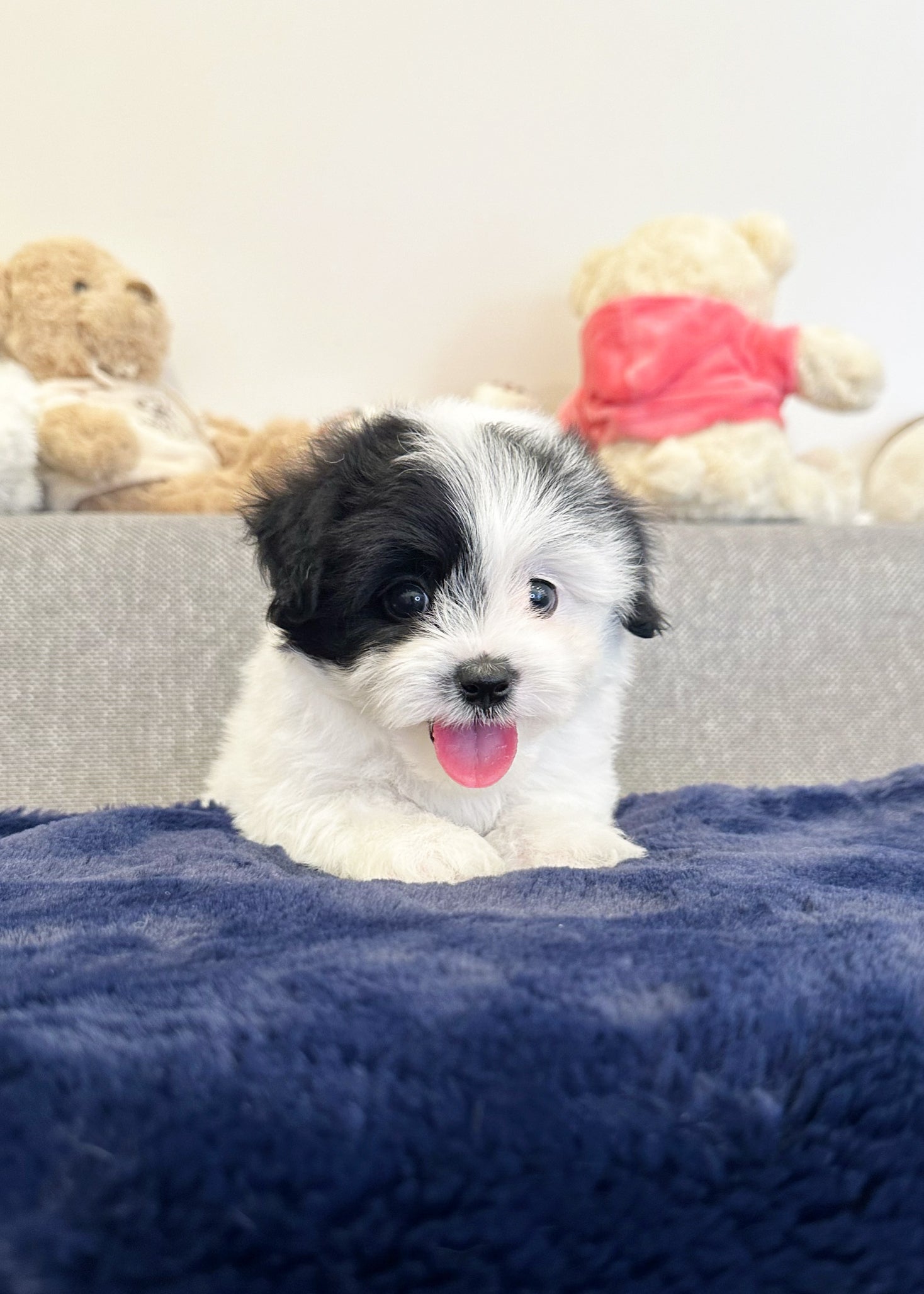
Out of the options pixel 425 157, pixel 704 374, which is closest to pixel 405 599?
pixel 704 374

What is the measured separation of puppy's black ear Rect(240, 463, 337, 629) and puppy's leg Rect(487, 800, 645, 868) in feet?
1.73

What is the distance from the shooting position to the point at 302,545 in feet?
4.80

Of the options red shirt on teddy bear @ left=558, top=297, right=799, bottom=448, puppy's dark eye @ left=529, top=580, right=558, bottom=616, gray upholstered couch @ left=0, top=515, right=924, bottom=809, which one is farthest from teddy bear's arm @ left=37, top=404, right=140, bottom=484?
puppy's dark eye @ left=529, top=580, right=558, bottom=616

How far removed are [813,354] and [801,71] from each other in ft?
4.01

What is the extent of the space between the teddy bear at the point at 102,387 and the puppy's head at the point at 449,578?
122 centimetres

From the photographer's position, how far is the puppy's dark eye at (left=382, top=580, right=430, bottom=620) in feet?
4.75

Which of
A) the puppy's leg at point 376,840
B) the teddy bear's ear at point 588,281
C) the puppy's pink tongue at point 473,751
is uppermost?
the teddy bear's ear at point 588,281

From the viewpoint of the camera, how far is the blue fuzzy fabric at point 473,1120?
2.24 feet

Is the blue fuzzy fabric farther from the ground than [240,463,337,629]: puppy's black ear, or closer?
closer

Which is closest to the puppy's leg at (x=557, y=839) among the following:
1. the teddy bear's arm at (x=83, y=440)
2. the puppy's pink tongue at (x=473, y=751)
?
the puppy's pink tongue at (x=473, y=751)

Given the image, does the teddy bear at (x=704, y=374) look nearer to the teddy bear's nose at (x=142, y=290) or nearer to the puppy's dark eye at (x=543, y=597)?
the puppy's dark eye at (x=543, y=597)

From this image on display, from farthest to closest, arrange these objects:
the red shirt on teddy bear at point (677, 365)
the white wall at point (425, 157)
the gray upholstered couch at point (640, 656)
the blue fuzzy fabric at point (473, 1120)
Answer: the white wall at point (425, 157)
the red shirt on teddy bear at point (677, 365)
the gray upholstered couch at point (640, 656)
the blue fuzzy fabric at point (473, 1120)

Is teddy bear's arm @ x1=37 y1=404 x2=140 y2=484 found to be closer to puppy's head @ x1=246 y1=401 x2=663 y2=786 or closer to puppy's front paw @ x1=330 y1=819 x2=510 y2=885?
puppy's head @ x1=246 y1=401 x2=663 y2=786

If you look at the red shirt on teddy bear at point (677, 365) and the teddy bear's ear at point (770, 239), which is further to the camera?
the teddy bear's ear at point (770, 239)
